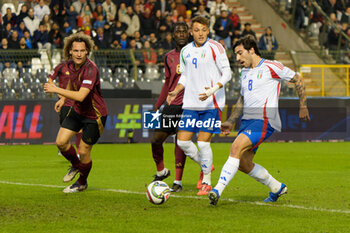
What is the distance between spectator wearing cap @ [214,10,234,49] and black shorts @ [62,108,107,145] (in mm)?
16312

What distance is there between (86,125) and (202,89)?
1.71 m

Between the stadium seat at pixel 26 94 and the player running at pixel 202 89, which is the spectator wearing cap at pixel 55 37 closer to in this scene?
the stadium seat at pixel 26 94

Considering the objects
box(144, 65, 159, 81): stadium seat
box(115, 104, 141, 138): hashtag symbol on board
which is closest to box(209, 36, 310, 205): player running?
box(115, 104, 141, 138): hashtag symbol on board

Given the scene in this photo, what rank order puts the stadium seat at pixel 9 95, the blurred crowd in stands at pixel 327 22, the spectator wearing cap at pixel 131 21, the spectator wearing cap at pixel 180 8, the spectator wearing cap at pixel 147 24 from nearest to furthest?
the stadium seat at pixel 9 95, the spectator wearing cap at pixel 131 21, the spectator wearing cap at pixel 147 24, the spectator wearing cap at pixel 180 8, the blurred crowd in stands at pixel 327 22

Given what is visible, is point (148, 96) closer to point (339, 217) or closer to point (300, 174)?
point (300, 174)

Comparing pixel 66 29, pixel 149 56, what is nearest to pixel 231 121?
pixel 149 56

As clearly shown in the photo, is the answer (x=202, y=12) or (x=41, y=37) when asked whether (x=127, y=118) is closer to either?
(x=41, y=37)

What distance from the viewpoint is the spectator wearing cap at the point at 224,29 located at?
2614cm

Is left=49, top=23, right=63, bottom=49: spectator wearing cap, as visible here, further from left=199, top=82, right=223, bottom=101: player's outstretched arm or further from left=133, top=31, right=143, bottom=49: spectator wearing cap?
left=199, top=82, right=223, bottom=101: player's outstretched arm

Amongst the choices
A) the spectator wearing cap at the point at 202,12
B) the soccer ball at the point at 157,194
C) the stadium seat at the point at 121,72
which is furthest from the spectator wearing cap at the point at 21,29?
the soccer ball at the point at 157,194

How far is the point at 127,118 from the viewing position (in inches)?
868

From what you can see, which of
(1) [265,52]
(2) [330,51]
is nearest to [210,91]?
(1) [265,52]

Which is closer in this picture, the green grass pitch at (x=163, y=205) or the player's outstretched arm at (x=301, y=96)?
the green grass pitch at (x=163, y=205)

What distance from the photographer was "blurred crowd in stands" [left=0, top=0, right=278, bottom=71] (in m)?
24.2
